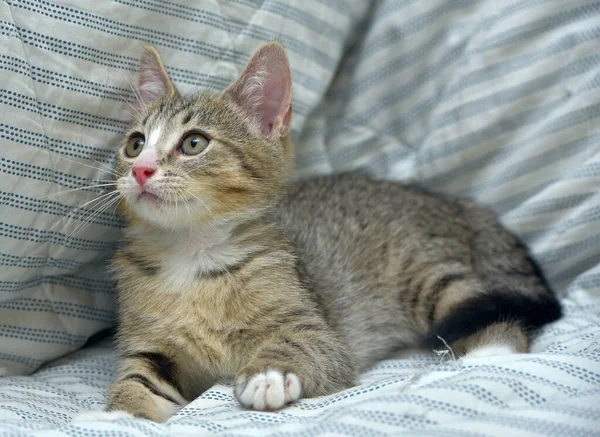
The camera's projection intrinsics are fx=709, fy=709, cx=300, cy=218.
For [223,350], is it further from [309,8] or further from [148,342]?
[309,8]

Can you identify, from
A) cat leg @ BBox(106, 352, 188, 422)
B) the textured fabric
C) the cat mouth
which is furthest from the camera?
the cat mouth

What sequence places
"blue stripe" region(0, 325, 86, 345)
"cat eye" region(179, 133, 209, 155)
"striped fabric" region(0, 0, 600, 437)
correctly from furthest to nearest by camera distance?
1. "blue stripe" region(0, 325, 86, 345)
2. "cat eye" region(179, 133, 209, 155)
3. "striped fabric" region(0, 0, 600, 437)

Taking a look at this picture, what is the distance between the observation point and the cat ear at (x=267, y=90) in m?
2.01

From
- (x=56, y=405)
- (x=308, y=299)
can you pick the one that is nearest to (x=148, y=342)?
(x=56, y=405)

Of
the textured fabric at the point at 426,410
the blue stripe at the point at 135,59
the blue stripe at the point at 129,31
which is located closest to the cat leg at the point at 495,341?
the textured fabric at the point at 426,410

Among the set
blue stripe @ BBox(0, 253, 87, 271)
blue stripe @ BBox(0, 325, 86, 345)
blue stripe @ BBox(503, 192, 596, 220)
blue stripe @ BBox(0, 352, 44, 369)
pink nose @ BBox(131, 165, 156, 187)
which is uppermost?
pink nose @ BBox(131, 165, 156, 187)

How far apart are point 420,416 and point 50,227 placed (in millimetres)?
1209

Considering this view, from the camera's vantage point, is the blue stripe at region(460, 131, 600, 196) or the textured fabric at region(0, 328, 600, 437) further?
the blue stripe at region(460, 131, 600, 196)

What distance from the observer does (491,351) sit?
6.45ft

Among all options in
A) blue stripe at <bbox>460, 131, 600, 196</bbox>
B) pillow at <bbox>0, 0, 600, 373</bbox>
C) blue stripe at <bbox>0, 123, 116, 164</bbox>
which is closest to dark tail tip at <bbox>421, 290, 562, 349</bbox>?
pillow at <bbox>0, 0, 600, 373</bbox>

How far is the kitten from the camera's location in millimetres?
1794

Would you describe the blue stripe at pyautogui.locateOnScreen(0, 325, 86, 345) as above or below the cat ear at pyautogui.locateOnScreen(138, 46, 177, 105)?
below

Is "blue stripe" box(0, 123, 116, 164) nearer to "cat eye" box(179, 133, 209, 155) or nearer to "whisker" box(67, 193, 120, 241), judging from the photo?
"whisker" box(67, 193, 120, 241)

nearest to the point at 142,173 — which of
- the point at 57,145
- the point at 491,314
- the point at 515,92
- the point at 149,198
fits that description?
the point at 149,198
